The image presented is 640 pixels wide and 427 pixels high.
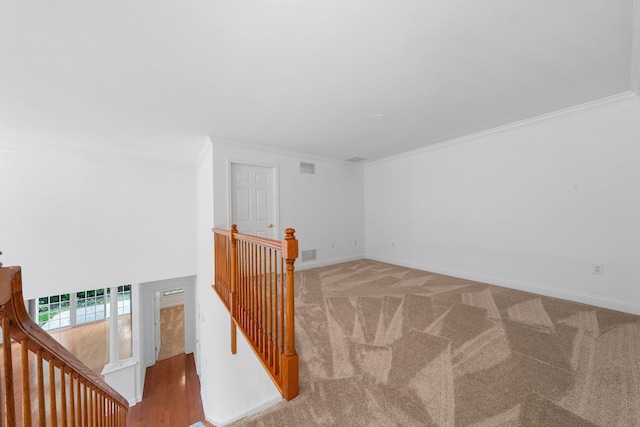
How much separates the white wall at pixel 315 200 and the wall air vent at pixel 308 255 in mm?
71

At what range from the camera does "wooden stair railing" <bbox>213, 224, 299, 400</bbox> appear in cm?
152

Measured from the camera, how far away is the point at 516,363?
1.76 metres

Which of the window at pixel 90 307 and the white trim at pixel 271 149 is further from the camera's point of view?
the window at pixel 90 307

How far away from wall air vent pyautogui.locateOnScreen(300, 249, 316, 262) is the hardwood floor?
3.44 m

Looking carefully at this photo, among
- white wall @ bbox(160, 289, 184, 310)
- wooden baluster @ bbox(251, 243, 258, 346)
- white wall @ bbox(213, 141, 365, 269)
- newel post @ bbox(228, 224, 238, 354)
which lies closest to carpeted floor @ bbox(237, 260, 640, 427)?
wooden baluster @ bbox(251, 243, 258, 346)

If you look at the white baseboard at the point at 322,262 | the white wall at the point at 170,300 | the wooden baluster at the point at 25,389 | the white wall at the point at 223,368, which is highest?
the wooden baluster at the point at 25,389

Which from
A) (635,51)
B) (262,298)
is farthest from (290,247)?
(635,51)

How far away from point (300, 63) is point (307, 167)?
9.34 ft

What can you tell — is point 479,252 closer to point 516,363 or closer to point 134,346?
point 516,363

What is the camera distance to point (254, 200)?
13.6 ft

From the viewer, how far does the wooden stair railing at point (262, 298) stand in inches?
60.0

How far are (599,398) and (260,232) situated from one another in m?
3.89

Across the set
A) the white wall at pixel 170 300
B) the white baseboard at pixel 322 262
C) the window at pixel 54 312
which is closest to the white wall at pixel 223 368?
the white baseboard at pixel 322 262

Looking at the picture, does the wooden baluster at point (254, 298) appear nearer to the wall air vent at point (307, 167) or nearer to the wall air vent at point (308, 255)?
the wall air vent at point (308, 255)
